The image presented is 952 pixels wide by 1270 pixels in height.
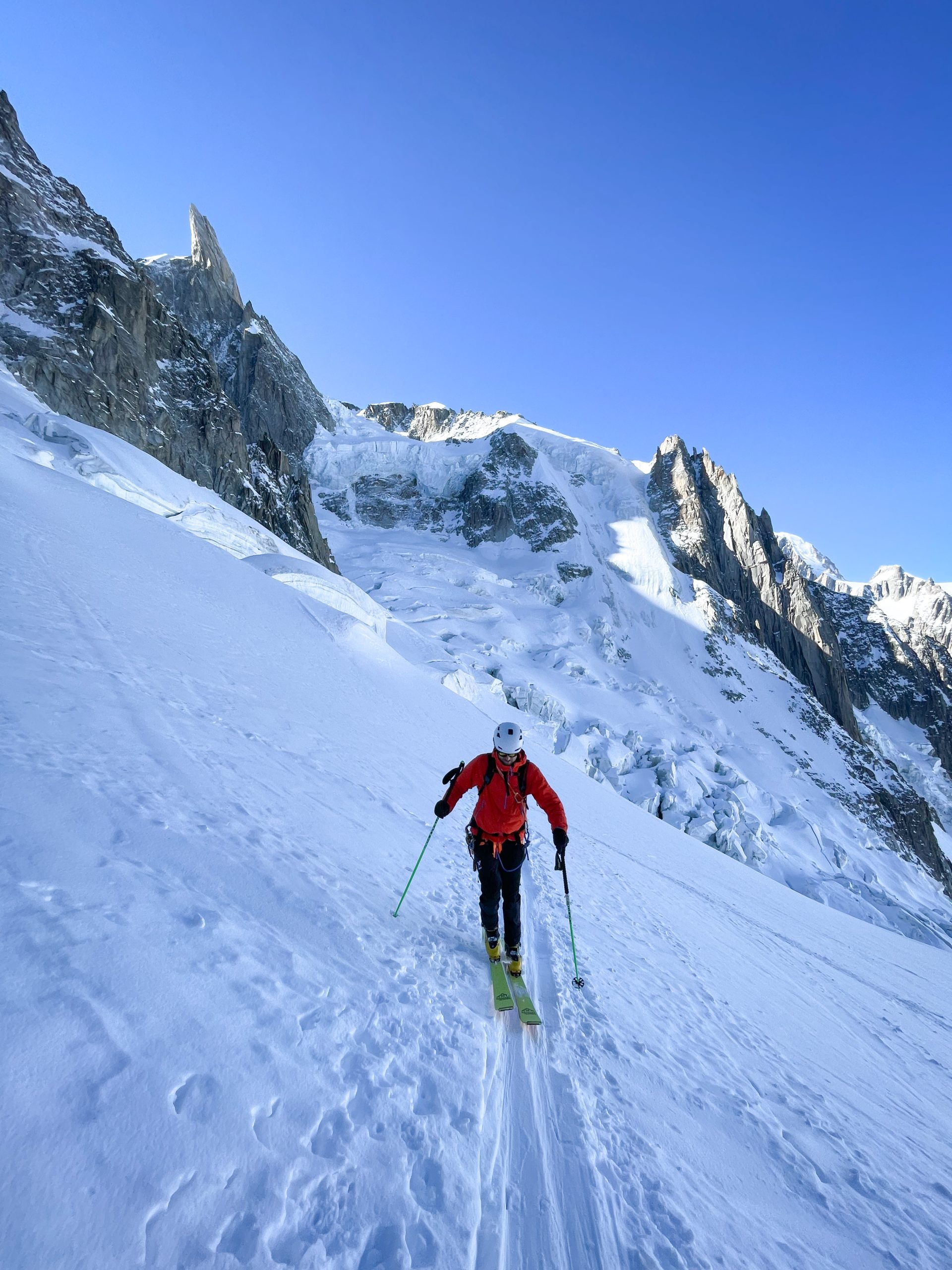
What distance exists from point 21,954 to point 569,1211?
2.69 metres

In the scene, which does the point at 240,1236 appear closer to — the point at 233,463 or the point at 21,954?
the point at 21,954

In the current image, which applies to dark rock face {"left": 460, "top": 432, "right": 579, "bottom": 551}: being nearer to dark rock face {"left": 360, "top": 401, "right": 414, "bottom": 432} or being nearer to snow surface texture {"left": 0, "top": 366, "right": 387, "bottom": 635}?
dark rock face {"left": 360, "top": 401, "right": 414, "bottom": 432}

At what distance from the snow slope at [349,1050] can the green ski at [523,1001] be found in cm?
13

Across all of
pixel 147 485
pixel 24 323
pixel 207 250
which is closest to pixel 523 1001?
pixel 147 485

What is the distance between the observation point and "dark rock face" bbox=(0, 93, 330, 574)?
34.0 meters

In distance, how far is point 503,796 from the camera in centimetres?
428

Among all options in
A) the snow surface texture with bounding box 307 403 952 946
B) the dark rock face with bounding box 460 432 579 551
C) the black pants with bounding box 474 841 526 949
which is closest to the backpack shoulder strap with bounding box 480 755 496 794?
the black pants with bounding box 474 841 526 949

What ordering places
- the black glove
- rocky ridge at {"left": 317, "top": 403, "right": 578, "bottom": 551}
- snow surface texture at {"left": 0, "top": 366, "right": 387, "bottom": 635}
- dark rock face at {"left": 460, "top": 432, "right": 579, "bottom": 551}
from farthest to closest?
rocky ridge at {"left": 317, "top": 403, "right": 578, "bottom": 551} → dark rock face at {"left": 460, "top": 432, "right": 579, "bottom": 551} → snow surface texture at {"left": 0, "top": 366, "right": 387, "bottom": 635} → the black glove

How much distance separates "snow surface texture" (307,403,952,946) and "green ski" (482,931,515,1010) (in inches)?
706

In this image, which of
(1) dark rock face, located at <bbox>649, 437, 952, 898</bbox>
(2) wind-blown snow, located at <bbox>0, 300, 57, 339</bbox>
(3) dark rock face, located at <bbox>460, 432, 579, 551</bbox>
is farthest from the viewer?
(3) dark rock face, located at <bbox>460, 432, 579, 551</bbox>

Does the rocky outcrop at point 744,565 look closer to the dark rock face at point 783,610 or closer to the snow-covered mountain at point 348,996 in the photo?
the dark rock face at point 783,610

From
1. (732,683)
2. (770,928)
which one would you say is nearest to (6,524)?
(770,928)

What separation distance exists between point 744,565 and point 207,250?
107892 millimetres

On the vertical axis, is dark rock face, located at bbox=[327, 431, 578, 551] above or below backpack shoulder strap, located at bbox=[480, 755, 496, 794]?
above
